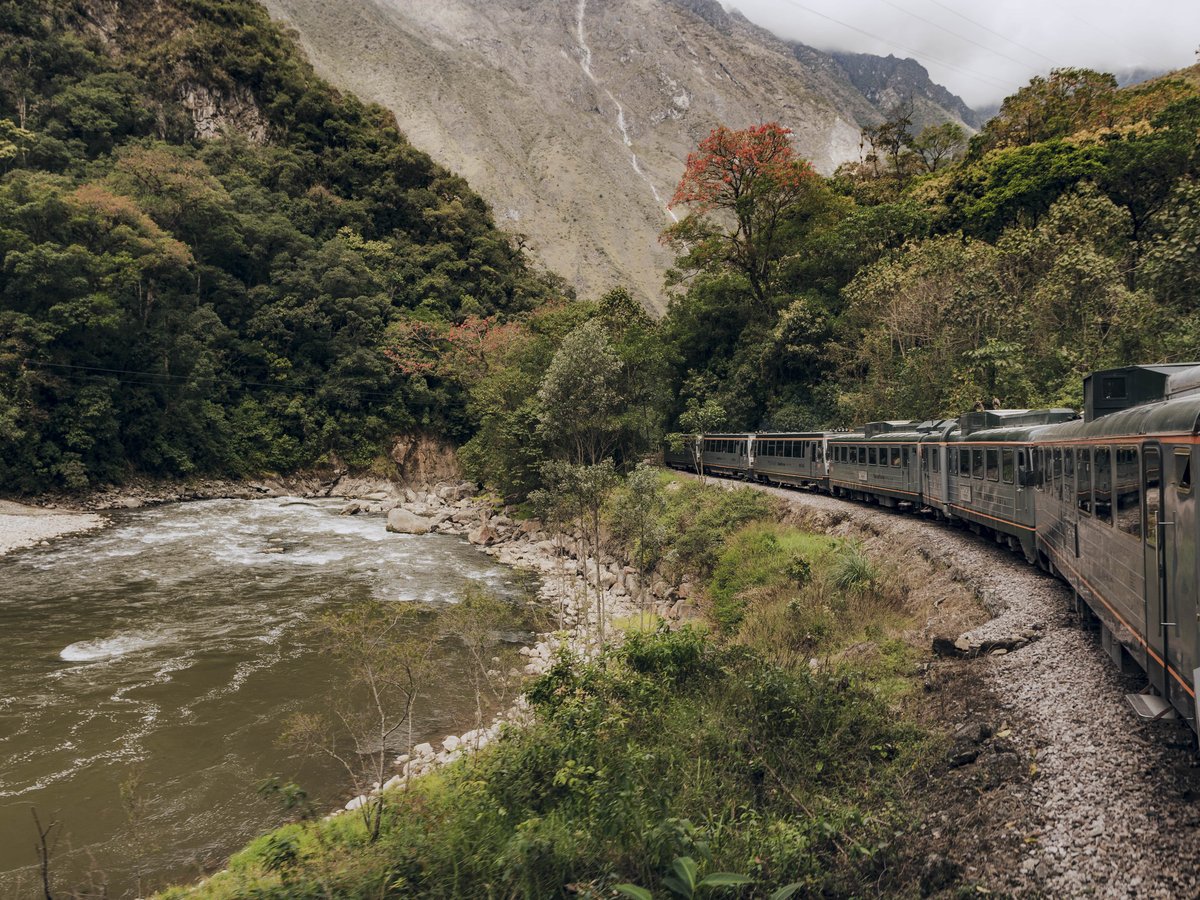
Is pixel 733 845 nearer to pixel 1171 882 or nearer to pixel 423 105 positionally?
pixel 1171 882

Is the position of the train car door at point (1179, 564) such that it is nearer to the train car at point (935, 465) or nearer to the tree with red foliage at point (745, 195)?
the train car at point (935, 465)

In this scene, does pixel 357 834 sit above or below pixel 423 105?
below

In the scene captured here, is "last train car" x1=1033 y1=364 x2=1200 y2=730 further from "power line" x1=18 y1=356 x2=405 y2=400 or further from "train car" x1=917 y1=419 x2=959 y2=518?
"power line" x1=18 y1=356 x2=405 y2=400

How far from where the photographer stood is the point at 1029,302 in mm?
21234

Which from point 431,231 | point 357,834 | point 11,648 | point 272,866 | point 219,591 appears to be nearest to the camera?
point 272,866

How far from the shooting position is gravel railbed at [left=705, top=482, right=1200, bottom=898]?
384cm

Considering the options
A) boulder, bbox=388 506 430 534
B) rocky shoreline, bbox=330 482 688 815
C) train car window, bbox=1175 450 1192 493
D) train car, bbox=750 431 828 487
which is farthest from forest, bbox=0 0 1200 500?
train car window, bbox=1175 450 1192 493

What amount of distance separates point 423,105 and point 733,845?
117 meters

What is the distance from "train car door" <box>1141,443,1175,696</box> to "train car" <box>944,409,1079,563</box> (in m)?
6.22

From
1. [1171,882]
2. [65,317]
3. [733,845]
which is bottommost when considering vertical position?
[733,845]

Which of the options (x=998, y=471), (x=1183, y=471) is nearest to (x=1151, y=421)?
(x=1183, y=471)

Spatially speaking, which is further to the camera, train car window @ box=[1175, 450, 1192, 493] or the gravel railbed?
train car window @ box=[1175, 450, 1192, 493]

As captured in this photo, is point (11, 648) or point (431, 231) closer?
point (11, 648)

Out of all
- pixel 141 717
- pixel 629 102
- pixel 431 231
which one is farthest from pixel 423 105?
pixel 141 717
